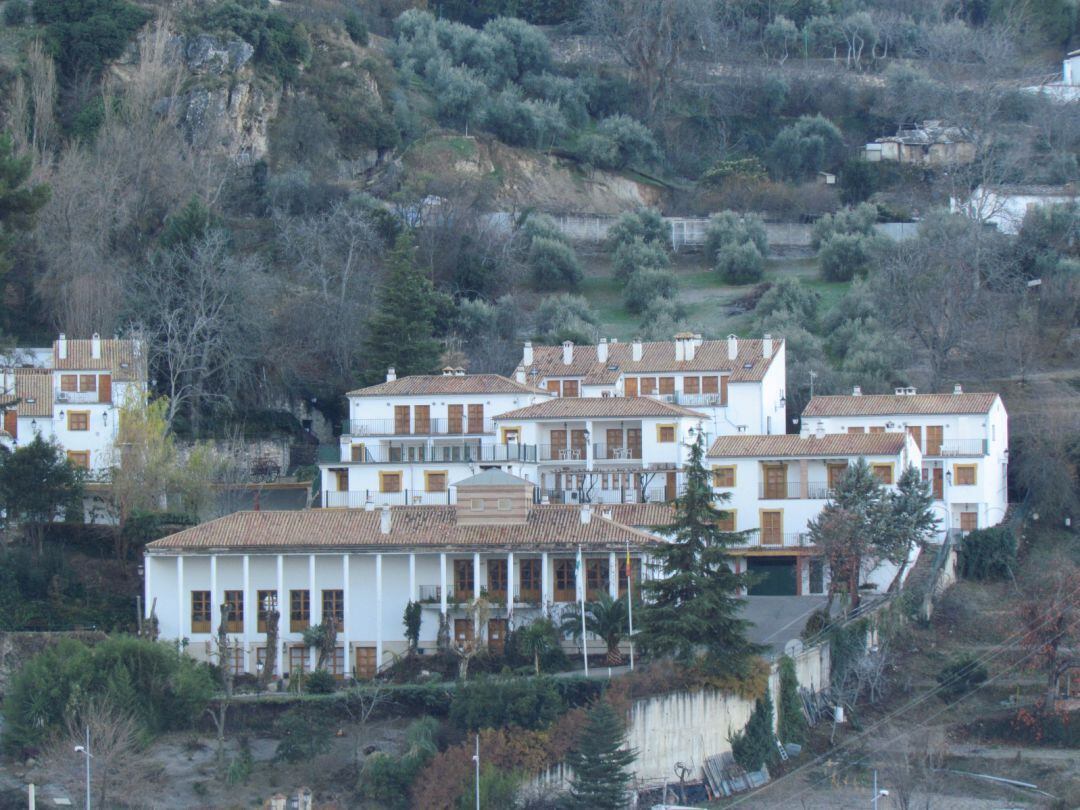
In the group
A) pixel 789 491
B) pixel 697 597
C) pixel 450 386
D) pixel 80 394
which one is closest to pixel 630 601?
pixel 697 597

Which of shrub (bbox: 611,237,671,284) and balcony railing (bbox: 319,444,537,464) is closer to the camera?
balcony railing (bbox: 319,444,537,464)

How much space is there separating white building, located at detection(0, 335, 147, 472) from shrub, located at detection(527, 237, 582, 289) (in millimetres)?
23259

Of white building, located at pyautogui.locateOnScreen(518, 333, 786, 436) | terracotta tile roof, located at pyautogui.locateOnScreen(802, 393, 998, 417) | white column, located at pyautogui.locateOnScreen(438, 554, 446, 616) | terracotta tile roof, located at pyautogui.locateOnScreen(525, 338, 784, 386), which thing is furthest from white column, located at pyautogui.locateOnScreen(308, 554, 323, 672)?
terracotta tile roof, located at pyautogui.locateOnScreen(802, 393, 998, 417)

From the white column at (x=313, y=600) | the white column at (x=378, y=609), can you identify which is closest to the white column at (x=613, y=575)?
the white column at (x=378, y=609)

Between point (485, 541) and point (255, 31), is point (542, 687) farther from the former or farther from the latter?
point (255, 31)

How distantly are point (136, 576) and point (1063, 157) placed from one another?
54.8 meters

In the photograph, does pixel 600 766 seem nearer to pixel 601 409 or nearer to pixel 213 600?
pixel 213 600

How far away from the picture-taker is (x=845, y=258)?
89.9 metres

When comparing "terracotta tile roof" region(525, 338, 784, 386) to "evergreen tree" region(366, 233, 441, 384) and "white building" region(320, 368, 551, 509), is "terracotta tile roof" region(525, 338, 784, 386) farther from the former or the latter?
"evergreen tree" region(366, 233, 441, 384)

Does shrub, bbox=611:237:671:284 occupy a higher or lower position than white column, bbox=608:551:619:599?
higher

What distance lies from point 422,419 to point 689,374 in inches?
332

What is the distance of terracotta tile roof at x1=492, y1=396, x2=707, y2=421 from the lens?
6438 centimetres

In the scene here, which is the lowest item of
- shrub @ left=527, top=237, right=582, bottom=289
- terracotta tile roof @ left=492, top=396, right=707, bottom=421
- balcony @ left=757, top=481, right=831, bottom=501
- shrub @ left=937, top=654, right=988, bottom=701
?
shrub @ left=937, top=654, right=988, bottom=701

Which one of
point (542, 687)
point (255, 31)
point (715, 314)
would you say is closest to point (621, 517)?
point (542, 687)
